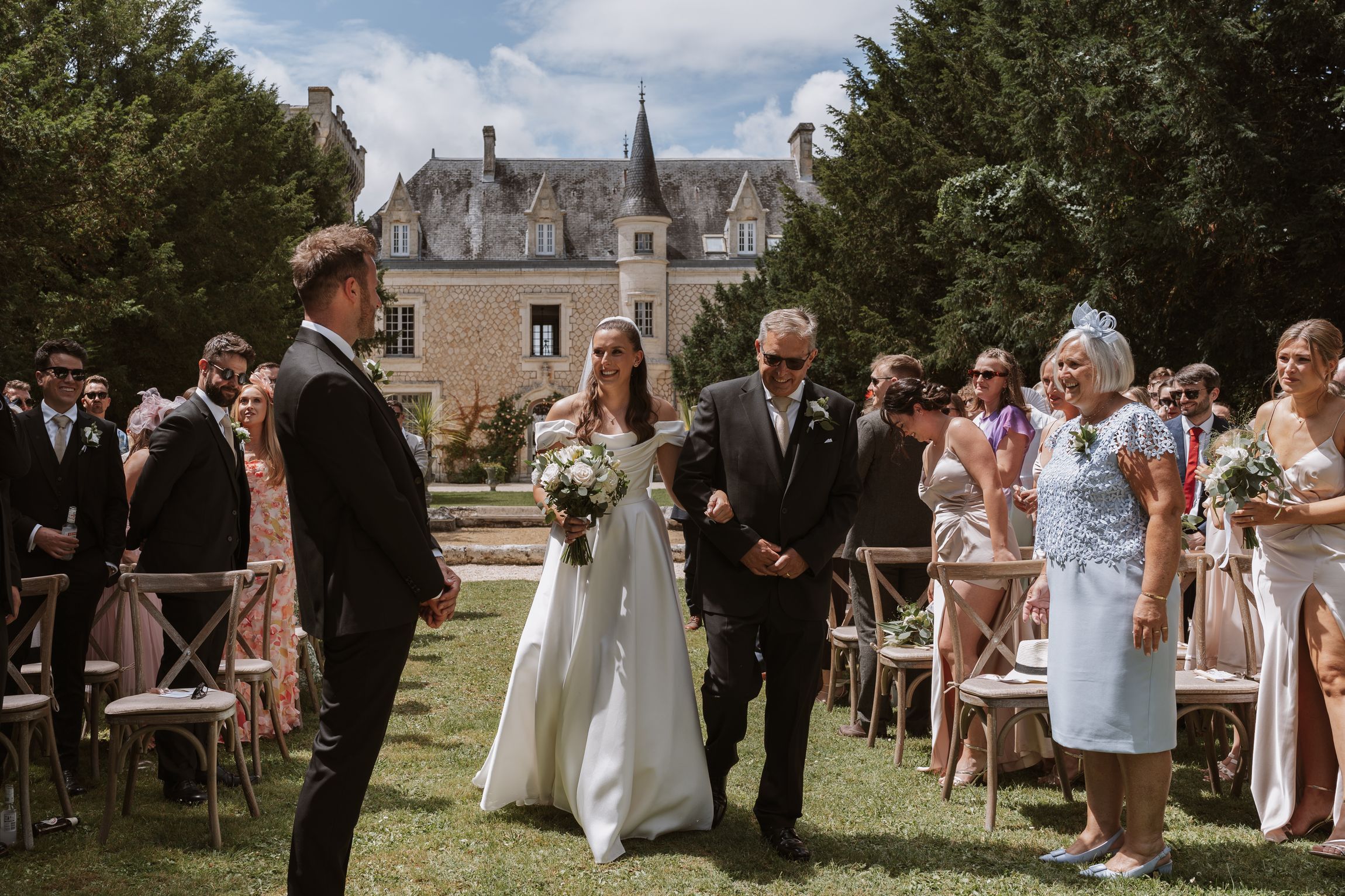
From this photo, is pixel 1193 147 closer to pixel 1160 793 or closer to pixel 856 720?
pixel 856 720

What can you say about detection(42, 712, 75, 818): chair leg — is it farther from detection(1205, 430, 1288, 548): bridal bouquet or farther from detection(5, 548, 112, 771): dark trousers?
detection(1205, 430, 1288, 548): bridal bouquet

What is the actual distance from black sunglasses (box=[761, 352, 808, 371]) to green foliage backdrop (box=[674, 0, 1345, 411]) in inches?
350

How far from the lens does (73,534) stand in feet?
19.1

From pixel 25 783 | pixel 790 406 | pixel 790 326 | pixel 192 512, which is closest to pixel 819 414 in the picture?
pixel 790 406

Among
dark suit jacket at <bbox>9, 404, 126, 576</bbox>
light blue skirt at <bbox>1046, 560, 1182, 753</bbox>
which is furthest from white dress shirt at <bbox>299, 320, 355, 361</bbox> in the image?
dark suit jacket at <bbox>9, 404, 126, 576</bbox>

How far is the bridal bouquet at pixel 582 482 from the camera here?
185 inches

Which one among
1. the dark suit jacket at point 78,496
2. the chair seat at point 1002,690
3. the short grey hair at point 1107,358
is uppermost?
the short grey hair at point 1107,358

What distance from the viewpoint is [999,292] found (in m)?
15.5

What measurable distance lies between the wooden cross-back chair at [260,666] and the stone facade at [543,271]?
37.4m

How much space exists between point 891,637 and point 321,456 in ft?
12.9

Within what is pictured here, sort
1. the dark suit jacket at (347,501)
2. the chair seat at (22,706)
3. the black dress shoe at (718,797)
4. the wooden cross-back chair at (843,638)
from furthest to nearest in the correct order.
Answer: the wooden cross-back chair at (843,638)
the black dress shoe at (718,797)
the chair seat at (22,706)
the dark suit jacket at (347,501)

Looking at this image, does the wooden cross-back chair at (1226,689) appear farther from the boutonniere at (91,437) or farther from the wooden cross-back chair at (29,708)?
the boutonniere at (91,437)

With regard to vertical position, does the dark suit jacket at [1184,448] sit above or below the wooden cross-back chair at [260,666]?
above

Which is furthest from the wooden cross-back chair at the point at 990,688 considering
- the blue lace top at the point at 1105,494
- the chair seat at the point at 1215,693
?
the blue lace top at the point at 1105,494
